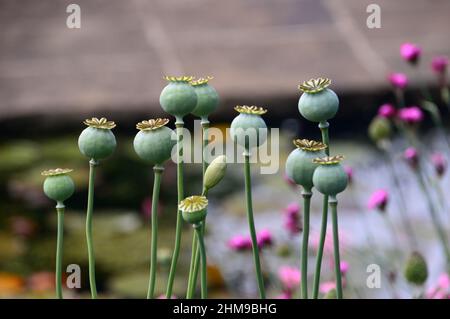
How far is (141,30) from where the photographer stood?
279 centimetres

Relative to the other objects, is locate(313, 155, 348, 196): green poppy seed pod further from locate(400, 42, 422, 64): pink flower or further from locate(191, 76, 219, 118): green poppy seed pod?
locate(400, 42, 422, 64): pink flower

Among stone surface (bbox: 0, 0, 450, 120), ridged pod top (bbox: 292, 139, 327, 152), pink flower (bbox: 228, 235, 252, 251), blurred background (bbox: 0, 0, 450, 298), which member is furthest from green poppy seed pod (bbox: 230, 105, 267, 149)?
stone surface (bbox: 0, 0, 450, 120)

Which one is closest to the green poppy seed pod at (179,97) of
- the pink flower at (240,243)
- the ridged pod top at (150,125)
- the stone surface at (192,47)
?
the ridged pod top at (150,125)

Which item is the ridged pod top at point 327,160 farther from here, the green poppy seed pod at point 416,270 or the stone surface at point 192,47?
the stone surface at point 192,47

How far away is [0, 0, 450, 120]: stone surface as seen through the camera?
2463 mm

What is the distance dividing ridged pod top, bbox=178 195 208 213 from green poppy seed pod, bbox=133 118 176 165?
4cm

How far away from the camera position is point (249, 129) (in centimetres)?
62

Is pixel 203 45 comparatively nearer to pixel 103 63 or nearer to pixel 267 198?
pixel 103 63

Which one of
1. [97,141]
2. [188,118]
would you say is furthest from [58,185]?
[188,118]

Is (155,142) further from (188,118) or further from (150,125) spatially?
(188,118)

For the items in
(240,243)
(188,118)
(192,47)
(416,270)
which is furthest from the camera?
(192,47)

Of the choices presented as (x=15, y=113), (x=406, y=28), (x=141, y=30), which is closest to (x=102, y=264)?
(x=15, y=113)

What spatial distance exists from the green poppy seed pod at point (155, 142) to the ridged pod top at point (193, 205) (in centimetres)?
4

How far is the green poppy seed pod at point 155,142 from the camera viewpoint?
2.02 ft
